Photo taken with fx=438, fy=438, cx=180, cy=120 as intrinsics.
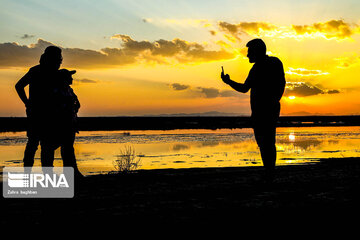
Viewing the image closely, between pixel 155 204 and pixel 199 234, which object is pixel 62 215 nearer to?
pixel 155 204

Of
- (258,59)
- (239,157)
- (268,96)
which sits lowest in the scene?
(239,157)

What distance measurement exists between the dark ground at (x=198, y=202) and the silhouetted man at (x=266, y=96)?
63cm

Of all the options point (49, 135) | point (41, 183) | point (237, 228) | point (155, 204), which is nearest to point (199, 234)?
point (237, 228)

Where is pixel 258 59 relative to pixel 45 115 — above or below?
above

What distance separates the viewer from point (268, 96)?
23.1 feet

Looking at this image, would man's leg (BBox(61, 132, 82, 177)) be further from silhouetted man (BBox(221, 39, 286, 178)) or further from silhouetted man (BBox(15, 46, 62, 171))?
silhouetted man (BBox(221, 39, 286, 178))

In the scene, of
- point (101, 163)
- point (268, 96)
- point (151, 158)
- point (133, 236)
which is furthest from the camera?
point (151, 158)

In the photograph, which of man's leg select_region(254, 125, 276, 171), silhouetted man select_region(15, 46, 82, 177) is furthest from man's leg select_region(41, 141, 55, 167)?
man's leg select_region(254, 125, 276, 171)

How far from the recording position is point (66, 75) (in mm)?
6711

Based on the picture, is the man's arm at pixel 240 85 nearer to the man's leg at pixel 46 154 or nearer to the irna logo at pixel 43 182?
the man's leg at pixel 46 154

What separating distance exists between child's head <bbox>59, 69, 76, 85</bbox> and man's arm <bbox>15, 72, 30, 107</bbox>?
0.49m

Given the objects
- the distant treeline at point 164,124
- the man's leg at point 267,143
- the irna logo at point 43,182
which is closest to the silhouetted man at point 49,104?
the irna logo at point 43,182

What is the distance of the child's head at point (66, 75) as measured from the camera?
663 centimetres

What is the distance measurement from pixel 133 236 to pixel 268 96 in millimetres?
3883
